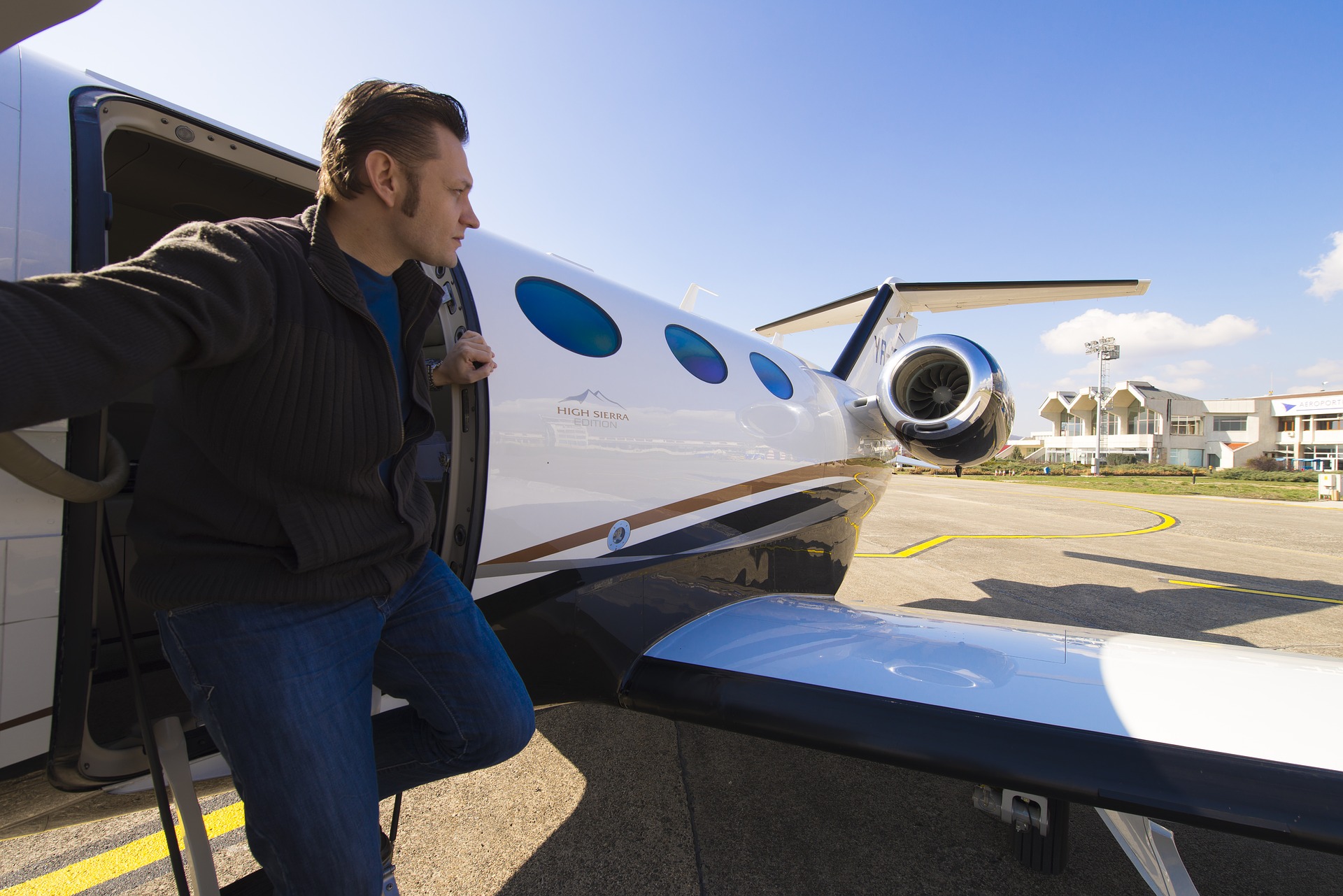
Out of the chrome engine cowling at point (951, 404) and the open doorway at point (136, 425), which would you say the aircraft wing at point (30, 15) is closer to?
the open doorway at point (136, 425)

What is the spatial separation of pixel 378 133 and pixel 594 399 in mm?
1753

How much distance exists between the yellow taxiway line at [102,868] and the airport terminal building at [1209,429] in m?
70.0

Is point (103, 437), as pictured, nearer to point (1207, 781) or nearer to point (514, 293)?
point (514, 293)

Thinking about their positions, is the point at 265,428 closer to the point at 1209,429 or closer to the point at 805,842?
the point at 805,842

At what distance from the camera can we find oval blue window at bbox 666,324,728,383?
3.72 m

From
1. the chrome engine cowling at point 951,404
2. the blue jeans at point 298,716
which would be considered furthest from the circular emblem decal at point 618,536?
the chrome engine cowling at point 951,404

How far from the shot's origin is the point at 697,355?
389 cm

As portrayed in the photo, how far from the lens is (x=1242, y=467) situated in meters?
52.8

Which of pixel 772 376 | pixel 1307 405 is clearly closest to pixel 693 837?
pixel 772 376

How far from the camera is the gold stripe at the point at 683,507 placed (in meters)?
2.69

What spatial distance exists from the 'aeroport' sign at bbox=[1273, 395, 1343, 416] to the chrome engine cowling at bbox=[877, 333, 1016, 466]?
69.0m

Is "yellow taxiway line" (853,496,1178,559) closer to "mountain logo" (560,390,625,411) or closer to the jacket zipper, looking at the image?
"mountain logo" (560,390,625,411)

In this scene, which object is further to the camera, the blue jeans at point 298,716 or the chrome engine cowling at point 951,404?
the chrome engine cowling at point 951,404

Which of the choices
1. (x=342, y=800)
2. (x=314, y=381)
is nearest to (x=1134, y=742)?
(x=342, y=800)
